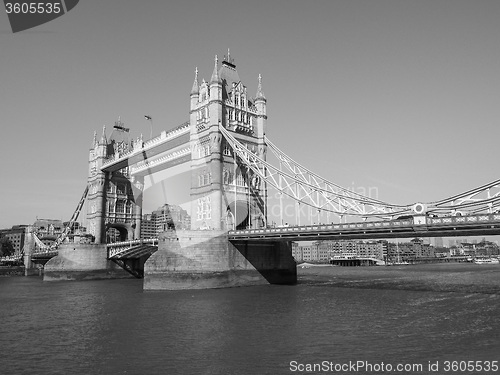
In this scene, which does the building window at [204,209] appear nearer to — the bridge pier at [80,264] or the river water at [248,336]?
the river water at [248,336]

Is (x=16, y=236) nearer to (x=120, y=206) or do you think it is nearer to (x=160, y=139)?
(x=120, y=206)

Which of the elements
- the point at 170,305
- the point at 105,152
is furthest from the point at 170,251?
the point at 105,152

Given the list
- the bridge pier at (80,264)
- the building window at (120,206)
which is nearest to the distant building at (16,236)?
the building window at (120,206)

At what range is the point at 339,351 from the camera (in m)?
19.1

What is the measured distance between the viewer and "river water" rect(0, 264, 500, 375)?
17359mm

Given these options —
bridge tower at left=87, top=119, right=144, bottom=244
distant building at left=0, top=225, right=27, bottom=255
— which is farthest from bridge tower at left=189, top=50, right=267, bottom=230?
distant building at left=0, top=225, right=27, bottom=255

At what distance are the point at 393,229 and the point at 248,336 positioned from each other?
2073 cm

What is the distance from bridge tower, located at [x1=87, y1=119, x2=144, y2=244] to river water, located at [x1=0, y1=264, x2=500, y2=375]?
49.7 metres

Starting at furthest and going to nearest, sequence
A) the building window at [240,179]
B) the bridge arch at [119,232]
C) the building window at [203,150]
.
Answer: the bridge arch at [119,232] < the building window at [240,179] < the building window at [203,150]

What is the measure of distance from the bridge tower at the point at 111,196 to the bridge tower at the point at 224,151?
1199 inches

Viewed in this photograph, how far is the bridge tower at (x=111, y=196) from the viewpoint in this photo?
8656 centimetres

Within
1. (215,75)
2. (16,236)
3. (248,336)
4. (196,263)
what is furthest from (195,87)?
(16,236)

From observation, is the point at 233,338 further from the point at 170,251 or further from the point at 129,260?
the point at 129,260

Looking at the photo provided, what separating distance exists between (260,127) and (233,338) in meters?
44.0
